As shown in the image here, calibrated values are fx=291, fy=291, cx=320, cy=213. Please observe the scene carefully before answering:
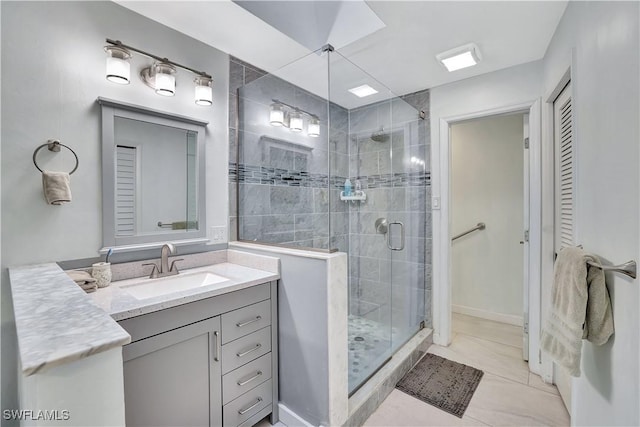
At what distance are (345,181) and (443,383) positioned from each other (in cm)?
166

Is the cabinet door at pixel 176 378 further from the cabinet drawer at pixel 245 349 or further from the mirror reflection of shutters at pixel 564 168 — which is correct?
the mirror reflection of shutters at pixel 564 168

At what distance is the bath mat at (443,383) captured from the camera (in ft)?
6.32

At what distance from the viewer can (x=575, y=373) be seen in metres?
1.11

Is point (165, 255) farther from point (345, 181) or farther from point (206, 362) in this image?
point (345, 181)

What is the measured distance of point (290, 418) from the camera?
1.66 meters

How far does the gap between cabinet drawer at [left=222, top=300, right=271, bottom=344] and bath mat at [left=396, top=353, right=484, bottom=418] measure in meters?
1.18

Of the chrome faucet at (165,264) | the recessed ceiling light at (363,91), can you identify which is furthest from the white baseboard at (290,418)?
the recessed ceiling light at (363,91)

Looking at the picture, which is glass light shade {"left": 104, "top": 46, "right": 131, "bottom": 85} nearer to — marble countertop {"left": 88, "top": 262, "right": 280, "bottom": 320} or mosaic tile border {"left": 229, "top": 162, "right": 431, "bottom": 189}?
mosaic tile border {"left": 229, "top": 162, "right": 431, "bottom": 189}

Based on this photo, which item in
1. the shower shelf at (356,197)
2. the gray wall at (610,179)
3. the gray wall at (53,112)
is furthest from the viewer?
the shower shelf at (356,197)

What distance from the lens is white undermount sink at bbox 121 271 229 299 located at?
157 cm

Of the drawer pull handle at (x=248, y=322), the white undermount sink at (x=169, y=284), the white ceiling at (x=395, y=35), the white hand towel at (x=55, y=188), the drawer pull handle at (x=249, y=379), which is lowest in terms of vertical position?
the drawer pull handle at (x=249, y=379)

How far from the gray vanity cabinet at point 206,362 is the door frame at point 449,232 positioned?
169cm

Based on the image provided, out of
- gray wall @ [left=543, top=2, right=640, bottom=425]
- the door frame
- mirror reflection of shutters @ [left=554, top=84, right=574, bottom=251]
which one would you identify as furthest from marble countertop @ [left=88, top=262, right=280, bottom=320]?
mirror reflection of shutters @ [left=554, top=84, right=574, bottom=251]


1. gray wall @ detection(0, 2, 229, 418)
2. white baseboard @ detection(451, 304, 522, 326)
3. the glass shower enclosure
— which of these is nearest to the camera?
gray wall @ detection(0, 2, 229, 418)
